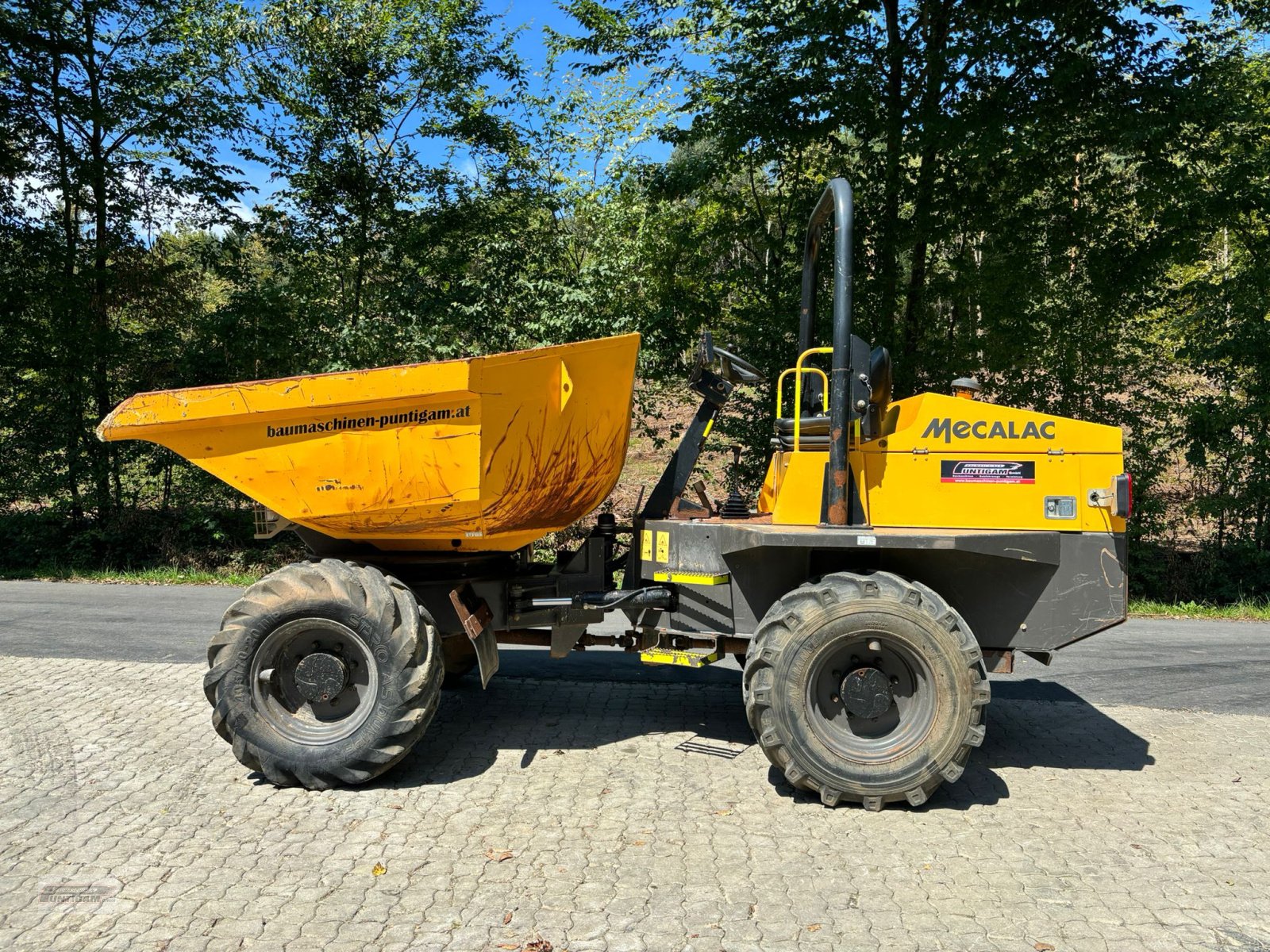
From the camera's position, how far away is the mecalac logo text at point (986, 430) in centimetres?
494

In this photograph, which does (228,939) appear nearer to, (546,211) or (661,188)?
(661,188)

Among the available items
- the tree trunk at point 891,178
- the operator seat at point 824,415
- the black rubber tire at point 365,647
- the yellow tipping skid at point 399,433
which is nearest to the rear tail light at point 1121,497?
the operator seat at point 824,415

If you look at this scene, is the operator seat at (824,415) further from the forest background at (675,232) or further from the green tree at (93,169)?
the green tree at (93,169)

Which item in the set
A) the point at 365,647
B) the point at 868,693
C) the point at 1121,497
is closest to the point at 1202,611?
the point at 1121,497

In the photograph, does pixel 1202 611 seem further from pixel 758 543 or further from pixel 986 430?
pixel 758 543

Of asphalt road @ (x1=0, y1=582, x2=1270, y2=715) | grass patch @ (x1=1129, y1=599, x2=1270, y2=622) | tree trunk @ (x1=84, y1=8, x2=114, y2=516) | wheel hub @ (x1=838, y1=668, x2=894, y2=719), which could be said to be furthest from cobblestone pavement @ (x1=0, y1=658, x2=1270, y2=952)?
tree trunk @ (x1=84, y1=8, x2=114, y2=516)

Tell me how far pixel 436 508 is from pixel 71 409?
11.1 meters

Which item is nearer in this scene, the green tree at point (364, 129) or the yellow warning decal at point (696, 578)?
the yellow warning decal at point (696, 578)

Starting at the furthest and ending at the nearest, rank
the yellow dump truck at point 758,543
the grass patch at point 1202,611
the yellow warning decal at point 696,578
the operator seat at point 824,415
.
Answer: the grass patch at point 1202,611 → the yellow warning decal at point 696,578 → the operator seat at point 824,415 → the yellow dump truck at point 758,543

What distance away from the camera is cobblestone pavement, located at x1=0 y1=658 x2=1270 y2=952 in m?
3.49

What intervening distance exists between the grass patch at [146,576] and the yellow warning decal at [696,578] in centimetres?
836

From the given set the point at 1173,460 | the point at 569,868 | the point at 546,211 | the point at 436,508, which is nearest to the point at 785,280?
the point at 546,211

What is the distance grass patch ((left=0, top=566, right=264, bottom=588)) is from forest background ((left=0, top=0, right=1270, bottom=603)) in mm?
227

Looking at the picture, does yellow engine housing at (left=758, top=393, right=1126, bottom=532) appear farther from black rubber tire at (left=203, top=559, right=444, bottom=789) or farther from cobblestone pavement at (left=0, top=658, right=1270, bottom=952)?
black rubber tire at (left=203, top=559, right=444, bottom=789)
